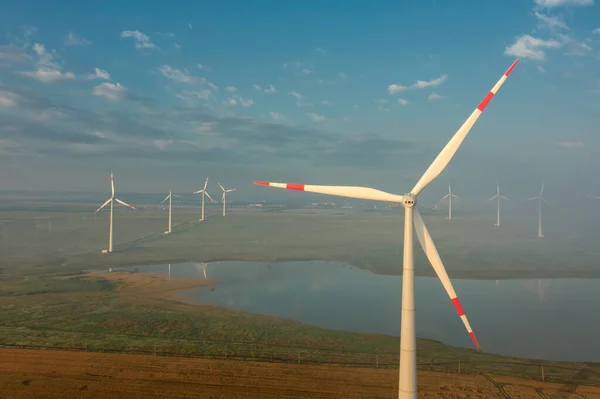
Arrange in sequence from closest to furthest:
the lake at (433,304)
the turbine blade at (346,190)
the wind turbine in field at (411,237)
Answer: the wind turbine in field at (411,237) → the turbine blade at (346,190) → the lake at (433,304)

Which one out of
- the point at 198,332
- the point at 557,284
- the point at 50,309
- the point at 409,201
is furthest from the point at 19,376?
the point at 557,284

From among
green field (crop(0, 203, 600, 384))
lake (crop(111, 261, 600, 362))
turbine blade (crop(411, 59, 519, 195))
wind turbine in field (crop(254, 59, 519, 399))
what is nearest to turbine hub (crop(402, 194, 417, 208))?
wind turbine in field (crop(254, 59, 519, 399))

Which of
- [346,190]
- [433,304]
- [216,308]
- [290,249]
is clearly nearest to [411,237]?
[346,190]

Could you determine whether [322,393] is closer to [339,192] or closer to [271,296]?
[339,192]

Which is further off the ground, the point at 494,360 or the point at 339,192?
the point at 339,192

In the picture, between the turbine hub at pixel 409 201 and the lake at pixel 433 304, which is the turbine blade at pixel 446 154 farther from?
the lake at pixel 433 304

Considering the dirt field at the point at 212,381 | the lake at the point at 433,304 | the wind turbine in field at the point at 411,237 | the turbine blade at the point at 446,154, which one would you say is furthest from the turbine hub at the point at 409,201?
the lake at the point at 433,304

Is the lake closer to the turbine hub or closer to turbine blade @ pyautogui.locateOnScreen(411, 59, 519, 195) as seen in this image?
turbine blade @ pyautogui.locateOnScreen(411, 59, 519, 195)
